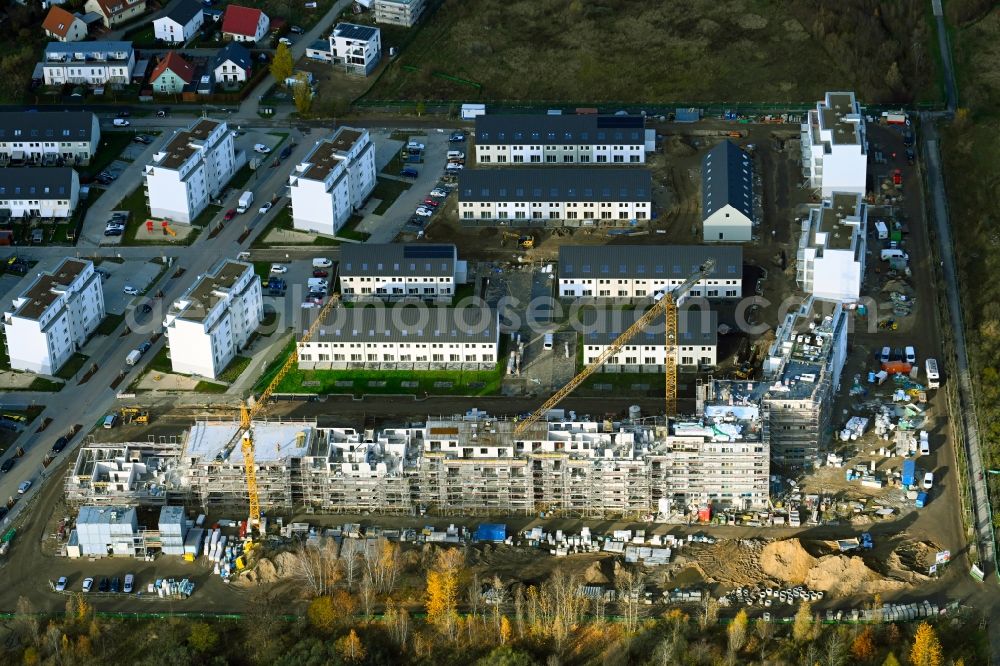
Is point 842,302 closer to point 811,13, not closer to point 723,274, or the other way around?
point 723,274

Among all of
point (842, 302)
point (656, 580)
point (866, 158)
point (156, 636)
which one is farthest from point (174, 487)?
point (866, 158)

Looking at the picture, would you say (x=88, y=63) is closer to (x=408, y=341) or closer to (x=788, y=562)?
(x=408, y=341)

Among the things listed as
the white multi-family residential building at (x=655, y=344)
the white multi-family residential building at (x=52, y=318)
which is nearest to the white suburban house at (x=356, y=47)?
the white multi-family residential building at (x=52, y=318)

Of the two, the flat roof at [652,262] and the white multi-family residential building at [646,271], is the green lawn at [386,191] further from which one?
the white multi-family residential building at [646,271]

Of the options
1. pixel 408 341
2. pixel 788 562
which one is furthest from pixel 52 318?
pixel 788 562

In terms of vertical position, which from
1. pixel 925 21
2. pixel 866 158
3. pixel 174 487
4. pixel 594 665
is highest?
pixel 925 21

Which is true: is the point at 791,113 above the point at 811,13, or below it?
below

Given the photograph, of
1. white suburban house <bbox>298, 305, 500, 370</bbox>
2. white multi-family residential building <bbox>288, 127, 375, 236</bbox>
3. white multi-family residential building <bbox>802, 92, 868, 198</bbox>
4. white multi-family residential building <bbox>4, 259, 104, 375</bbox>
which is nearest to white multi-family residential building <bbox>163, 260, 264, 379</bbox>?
white suburban house <bbox>298, 305, 500, 370</bbox>

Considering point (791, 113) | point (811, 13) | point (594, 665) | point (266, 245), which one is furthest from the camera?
point (811, 13)
